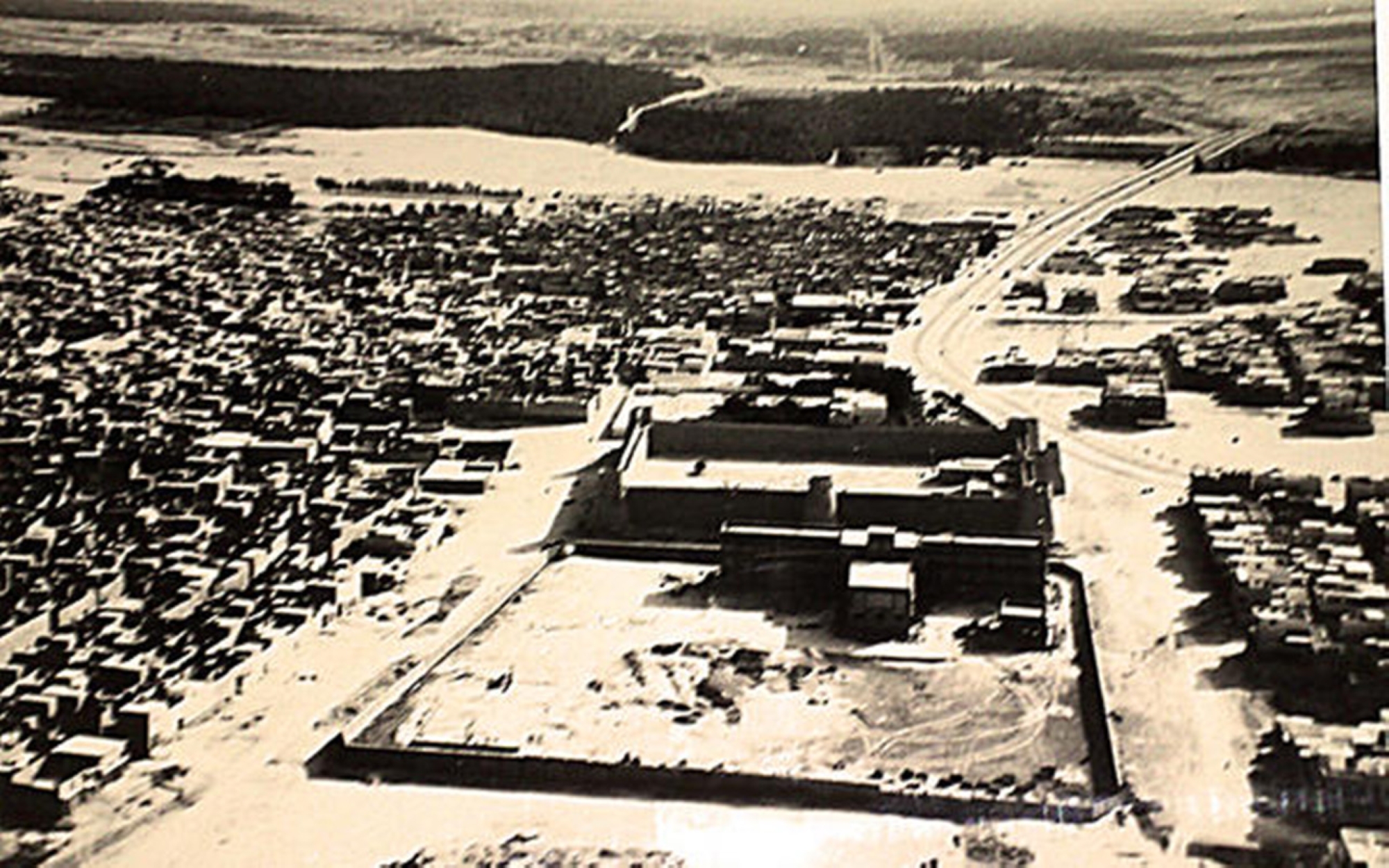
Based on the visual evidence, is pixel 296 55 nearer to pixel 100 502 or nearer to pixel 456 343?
pixel 456 343

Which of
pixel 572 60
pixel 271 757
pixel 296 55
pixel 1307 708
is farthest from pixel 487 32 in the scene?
pixel 1307 708

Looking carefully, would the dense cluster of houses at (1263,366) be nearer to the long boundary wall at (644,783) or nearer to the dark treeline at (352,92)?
the long boundary wall at (644,783)

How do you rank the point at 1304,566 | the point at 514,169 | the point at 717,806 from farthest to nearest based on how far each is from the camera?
the point at 514,169, the point at 1304,566, the point at 717,806

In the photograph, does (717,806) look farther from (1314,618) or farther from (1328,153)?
(1328,153)

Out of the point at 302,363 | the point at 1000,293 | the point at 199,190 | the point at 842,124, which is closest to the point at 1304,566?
the point at 1000,293

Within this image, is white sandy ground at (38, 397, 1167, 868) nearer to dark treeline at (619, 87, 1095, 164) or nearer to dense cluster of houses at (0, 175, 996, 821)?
dense cluster of houses at (0, 175, 996, 821)

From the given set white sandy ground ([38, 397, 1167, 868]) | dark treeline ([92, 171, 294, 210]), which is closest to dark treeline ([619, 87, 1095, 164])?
dark treeline ([92, 171, 294, 210])
